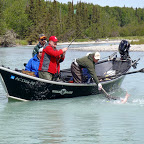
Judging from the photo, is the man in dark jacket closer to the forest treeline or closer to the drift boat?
the drift boat

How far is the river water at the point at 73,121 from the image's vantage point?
603 centimetres

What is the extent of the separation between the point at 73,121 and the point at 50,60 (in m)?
2.08

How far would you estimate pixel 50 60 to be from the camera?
8.89 metres

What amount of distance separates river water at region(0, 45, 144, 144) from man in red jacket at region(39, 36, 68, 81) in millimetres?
711

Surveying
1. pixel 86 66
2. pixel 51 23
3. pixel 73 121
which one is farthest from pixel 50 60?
pixel 51 23

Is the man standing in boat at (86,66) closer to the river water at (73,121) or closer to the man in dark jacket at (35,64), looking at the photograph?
the river water at (73,121)

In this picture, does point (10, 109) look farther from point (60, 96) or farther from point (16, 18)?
point (16, 18)

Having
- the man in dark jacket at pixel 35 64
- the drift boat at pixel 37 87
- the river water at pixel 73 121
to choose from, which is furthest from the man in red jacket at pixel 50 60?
the river water at pixel 73 121

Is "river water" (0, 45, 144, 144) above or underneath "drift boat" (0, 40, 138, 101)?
underneath

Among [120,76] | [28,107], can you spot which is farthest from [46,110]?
[120,76]

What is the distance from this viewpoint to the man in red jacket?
869 centimetres

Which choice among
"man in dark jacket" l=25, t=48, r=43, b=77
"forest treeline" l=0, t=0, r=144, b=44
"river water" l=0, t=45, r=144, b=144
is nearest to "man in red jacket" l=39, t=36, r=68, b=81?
"man in dark jacket" l=25, t=48, r=43, b=77

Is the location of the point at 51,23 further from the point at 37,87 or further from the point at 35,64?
the point at 37,87

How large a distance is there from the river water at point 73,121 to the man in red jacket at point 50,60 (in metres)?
0.71
